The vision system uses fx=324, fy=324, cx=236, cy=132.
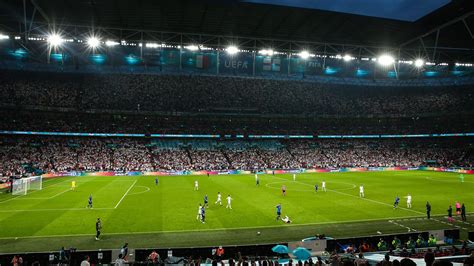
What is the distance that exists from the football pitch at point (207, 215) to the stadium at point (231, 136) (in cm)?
21

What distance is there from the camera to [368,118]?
271ft

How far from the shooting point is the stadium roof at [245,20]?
34.3 metres

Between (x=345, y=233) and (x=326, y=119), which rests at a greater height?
(x=326, y=119)

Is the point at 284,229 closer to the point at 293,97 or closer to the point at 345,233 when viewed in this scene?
the point at 345,233

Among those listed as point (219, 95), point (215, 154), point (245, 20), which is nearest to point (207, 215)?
point (245, 20)

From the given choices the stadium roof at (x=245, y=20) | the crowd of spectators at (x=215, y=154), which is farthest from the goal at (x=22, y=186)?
the stadium roof at (x=245, y=20)

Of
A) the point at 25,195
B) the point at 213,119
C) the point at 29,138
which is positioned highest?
the point at 213,119

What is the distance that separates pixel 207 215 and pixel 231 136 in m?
48.9

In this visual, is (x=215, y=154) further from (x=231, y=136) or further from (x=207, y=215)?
(x=207, y=215)

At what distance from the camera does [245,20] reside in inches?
1503

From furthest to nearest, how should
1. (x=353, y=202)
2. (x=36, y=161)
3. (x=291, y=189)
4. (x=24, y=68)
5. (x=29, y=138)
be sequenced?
(x=24, y=68) < (x=29, y=138) < (x=36, y=161) < (x=291, y=189) < (x=353, y=202)

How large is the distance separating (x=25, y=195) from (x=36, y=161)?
→ 22.2m

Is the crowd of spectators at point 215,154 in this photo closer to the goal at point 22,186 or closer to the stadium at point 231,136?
the stadium at point 231,136

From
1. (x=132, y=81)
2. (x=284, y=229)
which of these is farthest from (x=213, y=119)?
(x=284, y=229)
